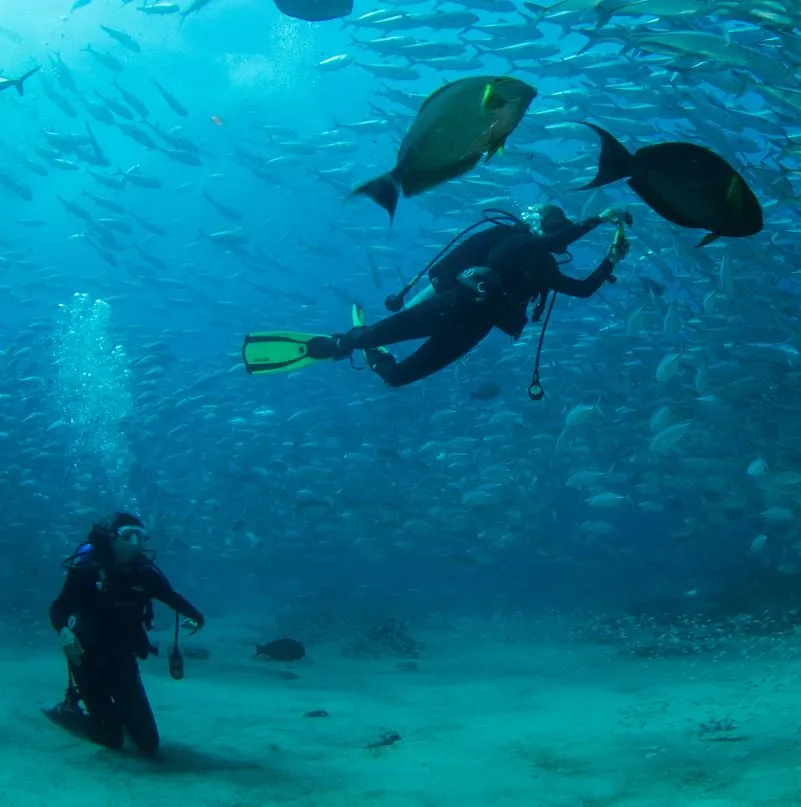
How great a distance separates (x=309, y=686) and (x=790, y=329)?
25.6 feet

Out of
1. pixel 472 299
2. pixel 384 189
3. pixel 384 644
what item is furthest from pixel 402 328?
pixel 384 644

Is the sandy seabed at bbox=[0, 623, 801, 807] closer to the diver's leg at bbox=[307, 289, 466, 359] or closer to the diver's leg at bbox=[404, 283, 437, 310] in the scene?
the diver's leg at bbox=[307, 289, 466, 359]

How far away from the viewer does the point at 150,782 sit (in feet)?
12.0

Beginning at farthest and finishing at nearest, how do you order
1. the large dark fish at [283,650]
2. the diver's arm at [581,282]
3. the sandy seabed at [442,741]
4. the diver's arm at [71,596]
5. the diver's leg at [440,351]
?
the large dark fish at [283,650], the diver's leg at [440,351], the diver's arm at [581,282], the diver's arm at [71,596], the sandy seabed at [442,741]

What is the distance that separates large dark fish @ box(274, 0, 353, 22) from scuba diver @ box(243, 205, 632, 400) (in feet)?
16.0

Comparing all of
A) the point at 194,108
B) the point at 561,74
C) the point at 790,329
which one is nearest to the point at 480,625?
the point at 790,329

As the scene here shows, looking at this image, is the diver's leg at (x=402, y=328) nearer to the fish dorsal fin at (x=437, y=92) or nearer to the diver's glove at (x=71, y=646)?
the fish dorsal fin at (x=437, y=92)

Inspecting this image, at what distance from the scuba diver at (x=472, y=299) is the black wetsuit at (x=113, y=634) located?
1612 mm

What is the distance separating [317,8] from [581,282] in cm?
591

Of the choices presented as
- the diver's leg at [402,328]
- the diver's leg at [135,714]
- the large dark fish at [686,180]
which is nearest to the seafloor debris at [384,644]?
the diver's leg at [135,714]

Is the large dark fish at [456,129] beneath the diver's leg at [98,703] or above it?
above

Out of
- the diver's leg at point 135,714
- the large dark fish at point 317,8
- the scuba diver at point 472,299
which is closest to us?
the scuba diver at point 472,299

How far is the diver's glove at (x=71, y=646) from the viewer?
147 inches

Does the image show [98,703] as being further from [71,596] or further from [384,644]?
[384,644]
